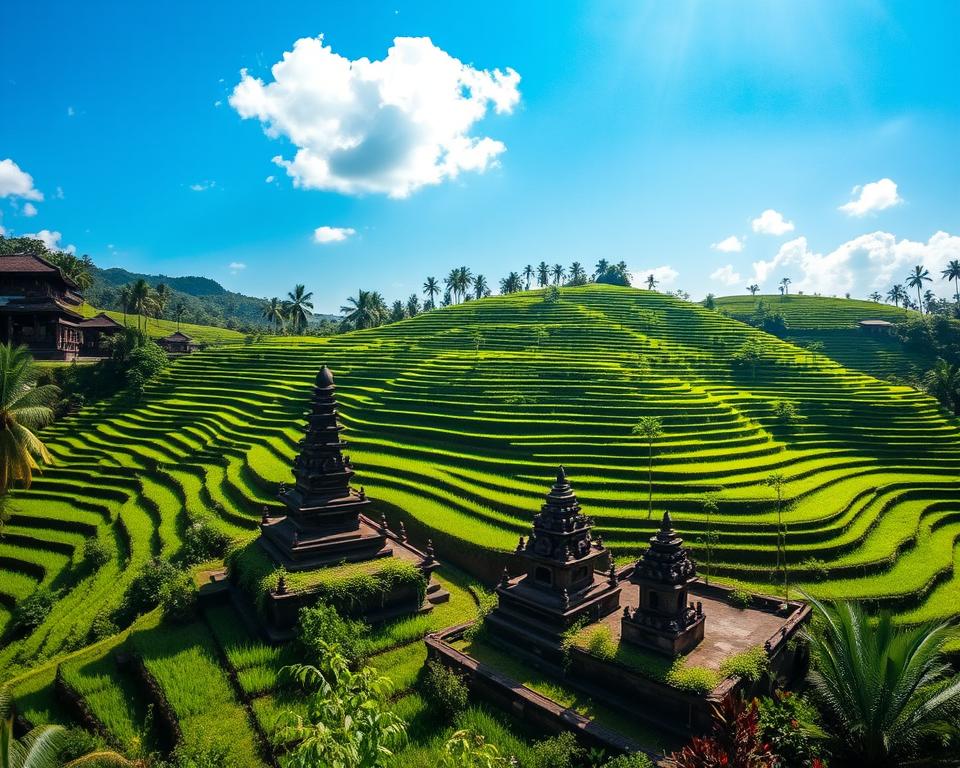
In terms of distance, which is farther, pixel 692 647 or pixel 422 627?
pixel 422 627

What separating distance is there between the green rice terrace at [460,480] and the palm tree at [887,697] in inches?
325

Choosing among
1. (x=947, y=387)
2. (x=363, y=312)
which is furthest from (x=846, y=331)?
(x=363, y=312)

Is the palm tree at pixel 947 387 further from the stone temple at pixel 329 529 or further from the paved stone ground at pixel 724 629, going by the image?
the stone temple at pixel 329 529

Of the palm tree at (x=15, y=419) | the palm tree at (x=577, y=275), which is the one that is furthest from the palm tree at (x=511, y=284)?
the palm tree at (x=15, y=419)

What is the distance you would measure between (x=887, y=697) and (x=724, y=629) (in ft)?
19.2

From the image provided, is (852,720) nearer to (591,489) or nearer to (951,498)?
(591,489)

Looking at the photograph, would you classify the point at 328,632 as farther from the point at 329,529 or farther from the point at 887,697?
the point at 887,697

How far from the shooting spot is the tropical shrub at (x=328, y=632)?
17938 mm

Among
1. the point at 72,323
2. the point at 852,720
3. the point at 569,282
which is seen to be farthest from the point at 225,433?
the point at 569,282

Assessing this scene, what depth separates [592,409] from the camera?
42.8 meters

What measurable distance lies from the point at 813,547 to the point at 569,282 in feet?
369

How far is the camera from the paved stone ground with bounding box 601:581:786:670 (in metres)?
16.6

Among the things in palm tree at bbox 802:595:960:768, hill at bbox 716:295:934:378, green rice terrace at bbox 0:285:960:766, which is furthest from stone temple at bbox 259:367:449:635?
hill at bbox 716:295:934:378

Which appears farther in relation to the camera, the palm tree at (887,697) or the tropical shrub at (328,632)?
the tropical shrub at (328,632)
